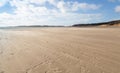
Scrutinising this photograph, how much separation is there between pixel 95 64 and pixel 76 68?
2.81 ft

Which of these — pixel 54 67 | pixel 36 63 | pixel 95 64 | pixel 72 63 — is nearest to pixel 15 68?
pixel 36 63

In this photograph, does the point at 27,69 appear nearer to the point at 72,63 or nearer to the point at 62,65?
the point at 62,65

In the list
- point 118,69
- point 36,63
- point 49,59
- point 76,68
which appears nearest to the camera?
point 118,69

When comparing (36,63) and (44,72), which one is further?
(36,63)

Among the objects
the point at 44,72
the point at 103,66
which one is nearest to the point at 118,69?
the point at 103,66

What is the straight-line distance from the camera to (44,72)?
612 centimetres

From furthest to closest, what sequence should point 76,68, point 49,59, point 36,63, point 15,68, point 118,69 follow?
point 49,59 → point 36,63 → point 15,68 → point 76,68 → point 118,69

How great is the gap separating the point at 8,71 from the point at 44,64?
1.50 meters

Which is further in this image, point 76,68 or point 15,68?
point 15,68

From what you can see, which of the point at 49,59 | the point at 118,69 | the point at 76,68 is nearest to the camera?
the point at 118,69

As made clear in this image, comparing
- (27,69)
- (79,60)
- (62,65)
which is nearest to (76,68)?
(62,65)

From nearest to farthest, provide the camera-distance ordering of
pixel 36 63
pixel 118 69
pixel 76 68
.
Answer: pixel 118 69 → pixel 76 68 → pixel 36 63

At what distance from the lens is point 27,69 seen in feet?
21.4

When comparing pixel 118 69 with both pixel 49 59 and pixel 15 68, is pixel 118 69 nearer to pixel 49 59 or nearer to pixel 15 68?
pixel 49 59
